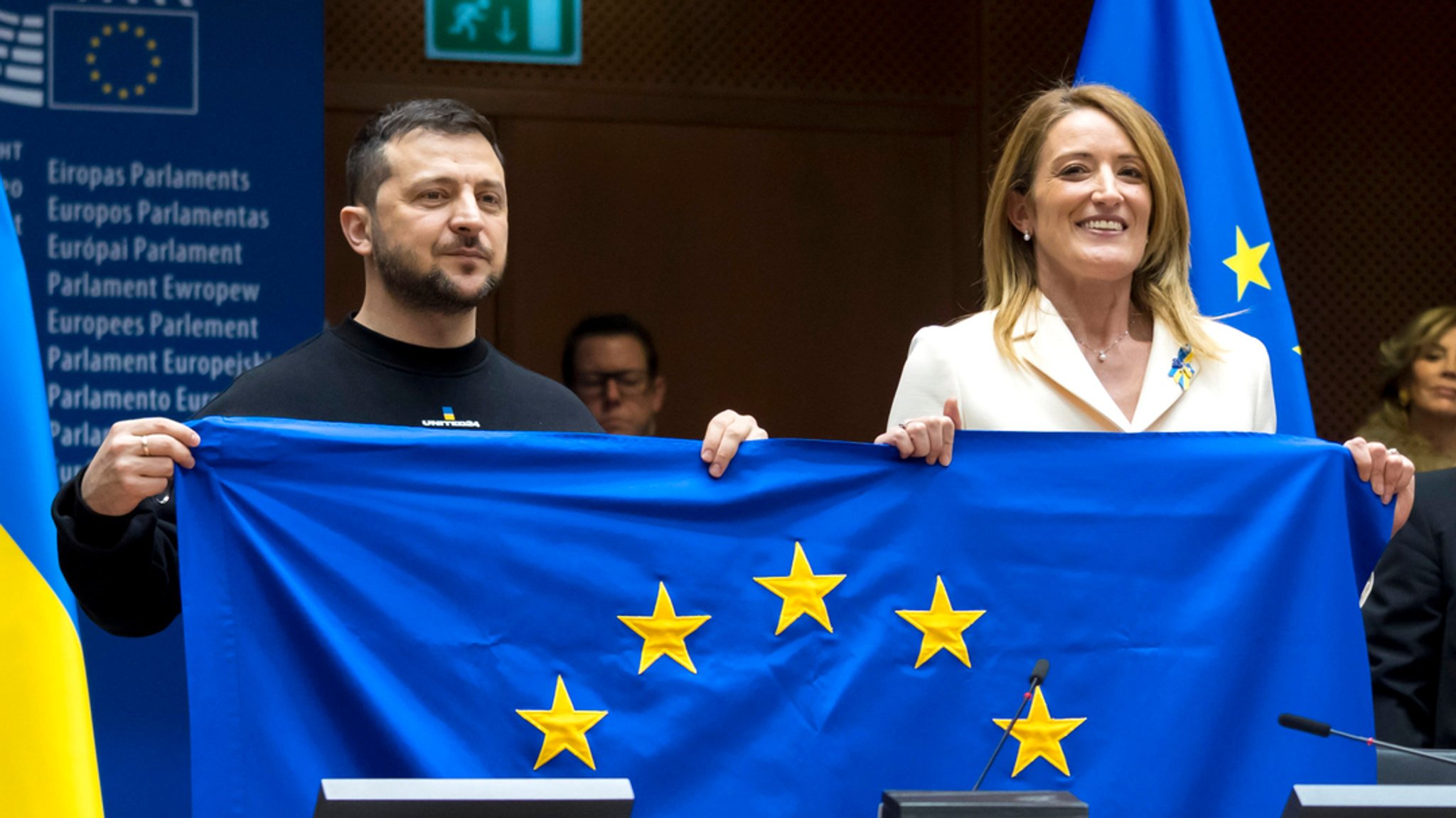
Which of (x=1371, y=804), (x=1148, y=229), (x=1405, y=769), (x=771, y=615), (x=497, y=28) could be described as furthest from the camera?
(x=497, y=28)

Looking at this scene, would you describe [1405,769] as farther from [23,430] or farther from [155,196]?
[155,196]

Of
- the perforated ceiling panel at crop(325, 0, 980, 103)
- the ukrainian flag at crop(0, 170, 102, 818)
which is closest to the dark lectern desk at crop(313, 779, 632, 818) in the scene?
the ukrainian flag at crop(0, 170, 102, 818)

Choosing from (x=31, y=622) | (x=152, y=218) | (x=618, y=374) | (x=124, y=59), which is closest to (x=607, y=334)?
(x=618, y=374)

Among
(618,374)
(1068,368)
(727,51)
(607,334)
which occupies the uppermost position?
(727,51)

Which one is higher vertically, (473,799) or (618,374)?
(618,374)

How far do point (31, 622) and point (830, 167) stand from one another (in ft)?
11.6

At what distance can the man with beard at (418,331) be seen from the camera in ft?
9.05

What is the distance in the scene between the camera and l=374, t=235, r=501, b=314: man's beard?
283 cm

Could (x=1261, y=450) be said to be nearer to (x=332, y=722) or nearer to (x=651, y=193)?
(x=332, y=722)

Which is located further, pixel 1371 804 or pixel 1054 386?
pixel 1054 386

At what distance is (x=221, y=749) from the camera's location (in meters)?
2.40

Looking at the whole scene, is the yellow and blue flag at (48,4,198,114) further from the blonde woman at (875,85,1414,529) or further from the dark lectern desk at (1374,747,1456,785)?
the dark lectern desk at (1374,747,1456,785)

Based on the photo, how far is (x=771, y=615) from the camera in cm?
264

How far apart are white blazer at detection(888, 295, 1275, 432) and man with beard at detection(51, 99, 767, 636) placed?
32 centimetres
